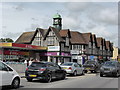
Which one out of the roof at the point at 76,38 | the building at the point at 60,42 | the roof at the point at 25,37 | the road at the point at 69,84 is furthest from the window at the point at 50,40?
the road at the point at 69,84

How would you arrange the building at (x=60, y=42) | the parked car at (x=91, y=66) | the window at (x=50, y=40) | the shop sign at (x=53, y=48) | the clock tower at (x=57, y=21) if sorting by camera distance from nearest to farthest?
the parked car at (x=91, y=66) → the shop sign at (x=53, y=48) → the building at (x=60, y=42) → the window at (x=50, y=40) → the clock tower at (x=57, y=21)

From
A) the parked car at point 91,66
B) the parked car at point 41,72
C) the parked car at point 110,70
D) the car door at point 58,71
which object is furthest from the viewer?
the parked car at point 91,66

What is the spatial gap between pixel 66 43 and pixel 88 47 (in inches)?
435

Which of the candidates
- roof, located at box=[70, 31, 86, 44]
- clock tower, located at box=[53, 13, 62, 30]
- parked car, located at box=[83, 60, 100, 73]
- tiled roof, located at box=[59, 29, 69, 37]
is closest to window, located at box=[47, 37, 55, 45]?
tiled roof, located at box=[59, 29, 69, 37]

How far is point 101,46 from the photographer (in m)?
76.6

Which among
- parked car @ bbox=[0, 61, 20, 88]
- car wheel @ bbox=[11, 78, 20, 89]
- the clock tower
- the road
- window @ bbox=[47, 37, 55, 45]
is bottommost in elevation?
the road

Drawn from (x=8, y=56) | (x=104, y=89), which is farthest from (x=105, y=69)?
(x=8, y=56)

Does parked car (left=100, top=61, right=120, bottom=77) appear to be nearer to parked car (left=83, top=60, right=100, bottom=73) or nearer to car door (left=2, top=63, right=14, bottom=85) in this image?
parked car (left=83, top=60, right=100, bottom=73)

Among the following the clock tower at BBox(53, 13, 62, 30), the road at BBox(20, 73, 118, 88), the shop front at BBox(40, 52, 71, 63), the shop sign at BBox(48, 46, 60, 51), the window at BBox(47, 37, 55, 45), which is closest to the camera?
the road at BBox(20, 73, 118, 88)

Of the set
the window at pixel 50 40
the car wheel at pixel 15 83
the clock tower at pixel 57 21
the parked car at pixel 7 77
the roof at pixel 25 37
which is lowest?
the car wheel at pixel 15 83

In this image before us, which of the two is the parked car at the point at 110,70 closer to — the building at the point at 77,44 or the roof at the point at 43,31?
the roof at the point at 43,31

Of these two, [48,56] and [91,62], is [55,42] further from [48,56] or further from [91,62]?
[91,62]

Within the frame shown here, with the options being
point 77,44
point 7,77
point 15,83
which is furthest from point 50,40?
point 7,77

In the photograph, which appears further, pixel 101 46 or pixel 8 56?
pixel 101 46
